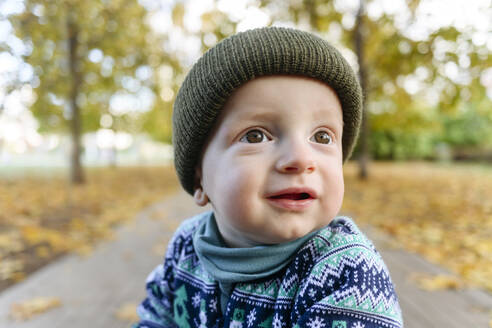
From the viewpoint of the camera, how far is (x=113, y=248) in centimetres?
434

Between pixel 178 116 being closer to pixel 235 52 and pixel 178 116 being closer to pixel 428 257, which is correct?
pixel 235 52

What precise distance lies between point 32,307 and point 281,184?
2.72 m

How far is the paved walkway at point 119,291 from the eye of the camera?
99.8 inches

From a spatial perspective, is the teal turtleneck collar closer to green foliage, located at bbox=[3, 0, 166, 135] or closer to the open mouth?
the open mouth

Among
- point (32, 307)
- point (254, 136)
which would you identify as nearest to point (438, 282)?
point (254, 136)

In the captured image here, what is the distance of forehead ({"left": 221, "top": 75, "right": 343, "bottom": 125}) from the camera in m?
1.03

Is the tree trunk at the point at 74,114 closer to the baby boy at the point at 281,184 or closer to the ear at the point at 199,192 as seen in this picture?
the ear at the point at 199,192

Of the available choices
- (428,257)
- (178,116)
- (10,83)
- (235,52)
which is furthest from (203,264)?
(10,83)

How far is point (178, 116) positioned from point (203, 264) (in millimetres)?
548

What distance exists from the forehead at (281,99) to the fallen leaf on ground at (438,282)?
2.54 m

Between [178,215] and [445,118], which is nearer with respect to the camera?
[178,215]

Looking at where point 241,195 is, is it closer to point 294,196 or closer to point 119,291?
point 294,196

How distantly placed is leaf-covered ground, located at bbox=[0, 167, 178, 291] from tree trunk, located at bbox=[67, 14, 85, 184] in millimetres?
505

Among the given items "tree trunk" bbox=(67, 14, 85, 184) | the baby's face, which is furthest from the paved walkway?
"tree trunk" bbox=(67, 14, 85, 184)
